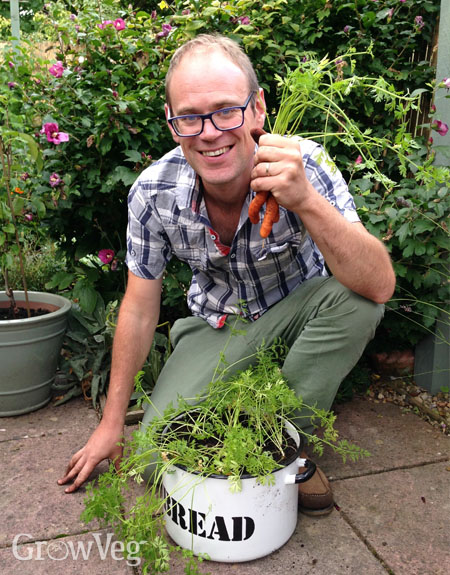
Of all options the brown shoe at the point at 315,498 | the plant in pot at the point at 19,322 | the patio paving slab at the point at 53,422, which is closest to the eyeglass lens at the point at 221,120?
the plant in pot at the point at 19,322

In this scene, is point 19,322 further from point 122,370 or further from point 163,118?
point 163,118

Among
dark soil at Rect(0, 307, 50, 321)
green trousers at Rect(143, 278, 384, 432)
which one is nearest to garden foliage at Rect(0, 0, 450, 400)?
dark soil at Rect(0, 307, 50, 321)

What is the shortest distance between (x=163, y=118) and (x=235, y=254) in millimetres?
1076

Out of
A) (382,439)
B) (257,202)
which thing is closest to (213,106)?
(257,202)

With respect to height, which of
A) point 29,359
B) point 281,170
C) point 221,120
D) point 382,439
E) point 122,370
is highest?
point 221,120

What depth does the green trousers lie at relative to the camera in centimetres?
181

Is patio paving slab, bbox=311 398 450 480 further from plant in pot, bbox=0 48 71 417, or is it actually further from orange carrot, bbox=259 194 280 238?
plant in pot, bbox=0 48 71 417

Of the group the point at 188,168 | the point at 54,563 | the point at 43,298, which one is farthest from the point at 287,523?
the point at 43,298

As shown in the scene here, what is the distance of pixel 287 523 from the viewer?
1676 mm

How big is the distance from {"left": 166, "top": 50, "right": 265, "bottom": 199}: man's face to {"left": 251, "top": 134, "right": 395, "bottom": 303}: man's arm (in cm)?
26

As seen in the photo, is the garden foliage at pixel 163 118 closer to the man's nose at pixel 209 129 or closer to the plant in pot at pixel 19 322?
the plant in pot at pixel 19 322

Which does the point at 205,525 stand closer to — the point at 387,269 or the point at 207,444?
the point at 207,444

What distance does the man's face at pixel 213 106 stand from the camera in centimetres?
170

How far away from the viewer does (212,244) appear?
203cm
